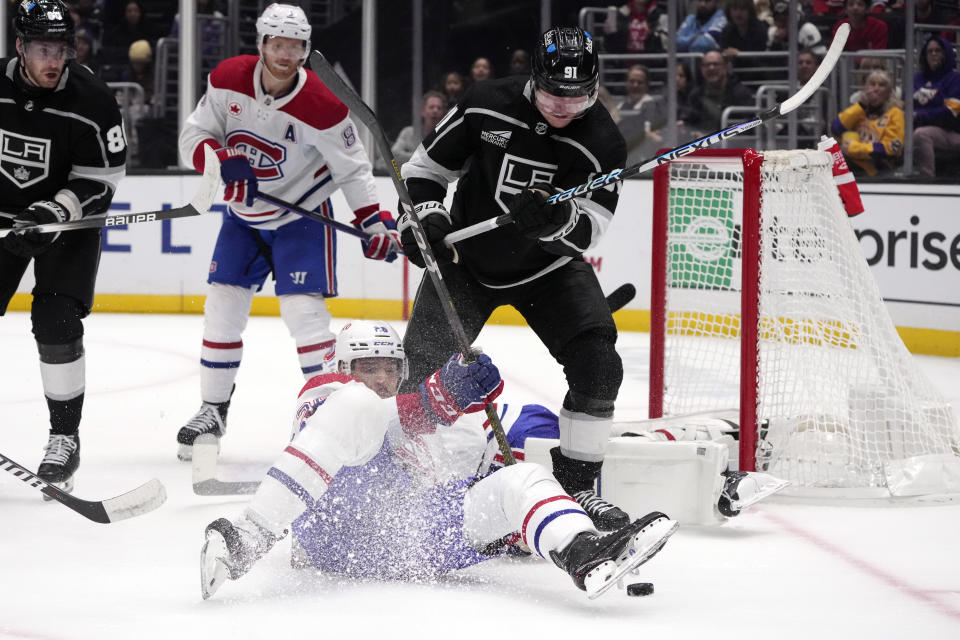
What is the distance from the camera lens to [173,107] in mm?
7516

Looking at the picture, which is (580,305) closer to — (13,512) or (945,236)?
(13,512)

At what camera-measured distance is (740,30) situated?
6.93 metres

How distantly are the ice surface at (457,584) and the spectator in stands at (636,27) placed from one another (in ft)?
13.7

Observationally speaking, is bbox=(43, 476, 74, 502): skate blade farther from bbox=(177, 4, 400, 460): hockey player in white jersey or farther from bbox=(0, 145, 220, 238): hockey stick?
bbox=(0, 145, 220, 238): hockey stick

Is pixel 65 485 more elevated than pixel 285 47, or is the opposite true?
pixel 285 47

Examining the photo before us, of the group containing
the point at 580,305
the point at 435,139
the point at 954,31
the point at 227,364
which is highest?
the point at 954,31

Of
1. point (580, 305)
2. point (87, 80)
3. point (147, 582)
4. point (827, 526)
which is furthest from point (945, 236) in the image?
point (147, 582)

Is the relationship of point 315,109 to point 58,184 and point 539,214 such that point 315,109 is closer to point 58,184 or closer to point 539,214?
point 58,184

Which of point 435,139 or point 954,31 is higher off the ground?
point 954,31

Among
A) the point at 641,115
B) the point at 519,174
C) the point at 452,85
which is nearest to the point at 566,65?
the point at 519,174

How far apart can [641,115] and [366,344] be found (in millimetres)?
4978

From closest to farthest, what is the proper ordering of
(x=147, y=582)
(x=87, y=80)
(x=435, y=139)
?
(x=147, y=582)
(x=435, y=139)
(x=87, y=80)

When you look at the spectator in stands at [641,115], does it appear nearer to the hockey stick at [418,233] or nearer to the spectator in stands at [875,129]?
the spectator in stands at [875,129]

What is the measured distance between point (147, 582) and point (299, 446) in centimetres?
49
